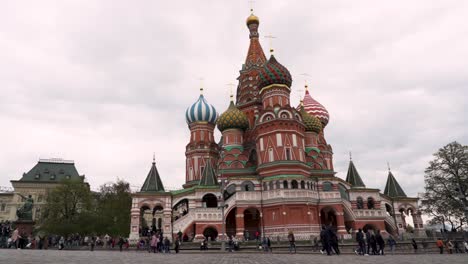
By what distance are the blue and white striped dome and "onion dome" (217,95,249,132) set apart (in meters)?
7.25

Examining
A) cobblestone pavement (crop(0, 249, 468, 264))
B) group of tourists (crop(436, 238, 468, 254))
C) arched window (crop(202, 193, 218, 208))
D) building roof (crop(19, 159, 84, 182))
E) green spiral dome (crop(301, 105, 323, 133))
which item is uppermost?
green spiral dome (crop(301, 105, 323, 133))

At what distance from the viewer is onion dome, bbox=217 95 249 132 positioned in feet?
145

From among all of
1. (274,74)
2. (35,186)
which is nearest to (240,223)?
(274,74)

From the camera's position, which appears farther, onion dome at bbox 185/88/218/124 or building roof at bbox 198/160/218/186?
onion dome at bbox 185/88/218/124

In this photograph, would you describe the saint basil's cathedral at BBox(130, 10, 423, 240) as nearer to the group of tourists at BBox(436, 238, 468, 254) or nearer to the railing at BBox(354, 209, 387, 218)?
the railing at BBox(354, 209, 387, 218)

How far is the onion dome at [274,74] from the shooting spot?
41.1 m

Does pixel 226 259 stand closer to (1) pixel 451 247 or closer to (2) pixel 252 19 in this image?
(1) pixel 451 247

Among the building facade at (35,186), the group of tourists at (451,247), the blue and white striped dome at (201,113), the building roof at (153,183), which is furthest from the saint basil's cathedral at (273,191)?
the building facade at (35,186)

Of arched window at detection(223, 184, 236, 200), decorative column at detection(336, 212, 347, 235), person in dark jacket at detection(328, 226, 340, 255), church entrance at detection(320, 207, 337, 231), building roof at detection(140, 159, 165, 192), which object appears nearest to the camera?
person in dark jacket at detection(328, 226, 340, 255)

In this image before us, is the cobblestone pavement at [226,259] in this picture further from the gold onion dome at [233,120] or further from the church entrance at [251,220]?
the gold onion dome at [233,120]

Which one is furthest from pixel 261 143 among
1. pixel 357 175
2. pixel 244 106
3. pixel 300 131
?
pixel 357 175

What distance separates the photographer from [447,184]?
131ft

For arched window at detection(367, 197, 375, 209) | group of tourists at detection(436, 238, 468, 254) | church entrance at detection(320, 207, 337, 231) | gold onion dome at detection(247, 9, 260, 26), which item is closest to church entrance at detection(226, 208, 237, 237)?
church entrance at detection(320, 207, 337, 231)

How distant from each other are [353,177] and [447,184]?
10797 mm
